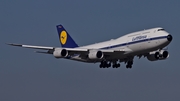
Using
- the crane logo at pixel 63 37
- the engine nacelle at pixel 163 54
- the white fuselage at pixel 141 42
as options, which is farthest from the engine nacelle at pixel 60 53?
the crane logo at pixel 63 37

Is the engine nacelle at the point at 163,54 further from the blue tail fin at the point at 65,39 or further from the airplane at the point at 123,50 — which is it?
the blue tail fin at the point at 65,39

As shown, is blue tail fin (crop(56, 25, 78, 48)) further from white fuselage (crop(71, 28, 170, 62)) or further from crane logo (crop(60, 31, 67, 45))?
white fuselage (crop(71, 28, 170, 62))

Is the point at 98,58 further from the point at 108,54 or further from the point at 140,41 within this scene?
the point at 140,41

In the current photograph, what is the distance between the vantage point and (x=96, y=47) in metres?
90.0

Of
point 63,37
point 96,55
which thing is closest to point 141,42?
point 96,55

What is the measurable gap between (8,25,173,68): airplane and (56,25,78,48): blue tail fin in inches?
254

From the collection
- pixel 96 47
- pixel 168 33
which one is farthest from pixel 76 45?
pixel 168 33

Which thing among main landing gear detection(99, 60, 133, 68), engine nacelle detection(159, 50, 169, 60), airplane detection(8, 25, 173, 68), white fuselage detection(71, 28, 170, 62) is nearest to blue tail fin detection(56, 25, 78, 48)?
airplane detection(8, 25, 173, 68)

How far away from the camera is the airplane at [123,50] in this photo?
266 ft

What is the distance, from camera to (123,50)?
83312 millimetres

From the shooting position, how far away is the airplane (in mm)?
81000

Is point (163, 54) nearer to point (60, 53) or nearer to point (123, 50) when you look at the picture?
point (123, 50)

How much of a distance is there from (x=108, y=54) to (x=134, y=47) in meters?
5.16

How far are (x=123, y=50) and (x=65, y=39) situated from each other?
20244mm
